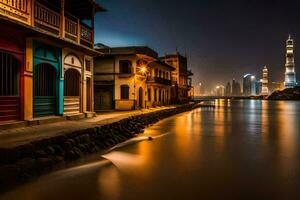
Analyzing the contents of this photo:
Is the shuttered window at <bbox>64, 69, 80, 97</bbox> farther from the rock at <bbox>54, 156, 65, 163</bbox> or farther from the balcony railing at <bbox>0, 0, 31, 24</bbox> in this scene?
the rock at <bbox>54, 156, 65, 163</bbox>

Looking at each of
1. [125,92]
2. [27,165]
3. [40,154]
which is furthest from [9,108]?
[125,92]

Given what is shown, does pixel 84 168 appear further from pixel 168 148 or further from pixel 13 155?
pixel 168 148

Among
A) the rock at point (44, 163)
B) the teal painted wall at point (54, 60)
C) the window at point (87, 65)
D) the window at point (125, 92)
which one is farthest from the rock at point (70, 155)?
the window at point (125, 92)

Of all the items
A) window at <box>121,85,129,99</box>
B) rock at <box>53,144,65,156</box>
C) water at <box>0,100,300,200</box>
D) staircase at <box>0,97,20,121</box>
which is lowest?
water at <box>0,100,300,200</box>

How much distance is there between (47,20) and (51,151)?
740 centimetres

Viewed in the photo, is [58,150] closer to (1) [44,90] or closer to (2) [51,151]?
(2) [51,151]

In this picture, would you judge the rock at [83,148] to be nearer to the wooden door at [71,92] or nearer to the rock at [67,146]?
the rock at [67,146]

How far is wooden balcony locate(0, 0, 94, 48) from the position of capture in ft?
35.6

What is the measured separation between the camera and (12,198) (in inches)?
240

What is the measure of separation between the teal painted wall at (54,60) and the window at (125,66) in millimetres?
15748

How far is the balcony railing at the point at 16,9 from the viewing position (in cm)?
1034

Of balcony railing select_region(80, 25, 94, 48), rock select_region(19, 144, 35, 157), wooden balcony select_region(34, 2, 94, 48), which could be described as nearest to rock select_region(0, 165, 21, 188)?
rock select_region(19, 144, 35, 157)

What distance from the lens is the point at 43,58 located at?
43.2 feet

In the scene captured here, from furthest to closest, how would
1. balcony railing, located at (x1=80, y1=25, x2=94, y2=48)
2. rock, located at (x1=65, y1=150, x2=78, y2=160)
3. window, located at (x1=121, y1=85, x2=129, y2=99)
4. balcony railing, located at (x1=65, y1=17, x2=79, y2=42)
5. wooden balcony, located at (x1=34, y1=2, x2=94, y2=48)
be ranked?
window, located at (x1=121, y1=85, x2=129, y2=99), balcony railing, located at (x1=80, y1=25, x2=94, y2=48), balcony railing, located at (x1=65, y1=17, x2=79, y2=42), wooden balcony, located at (x1=34, y1=2, x2=94, y2=48), rock, located at (x1=65, y1=150, x2=78, y2=160)
